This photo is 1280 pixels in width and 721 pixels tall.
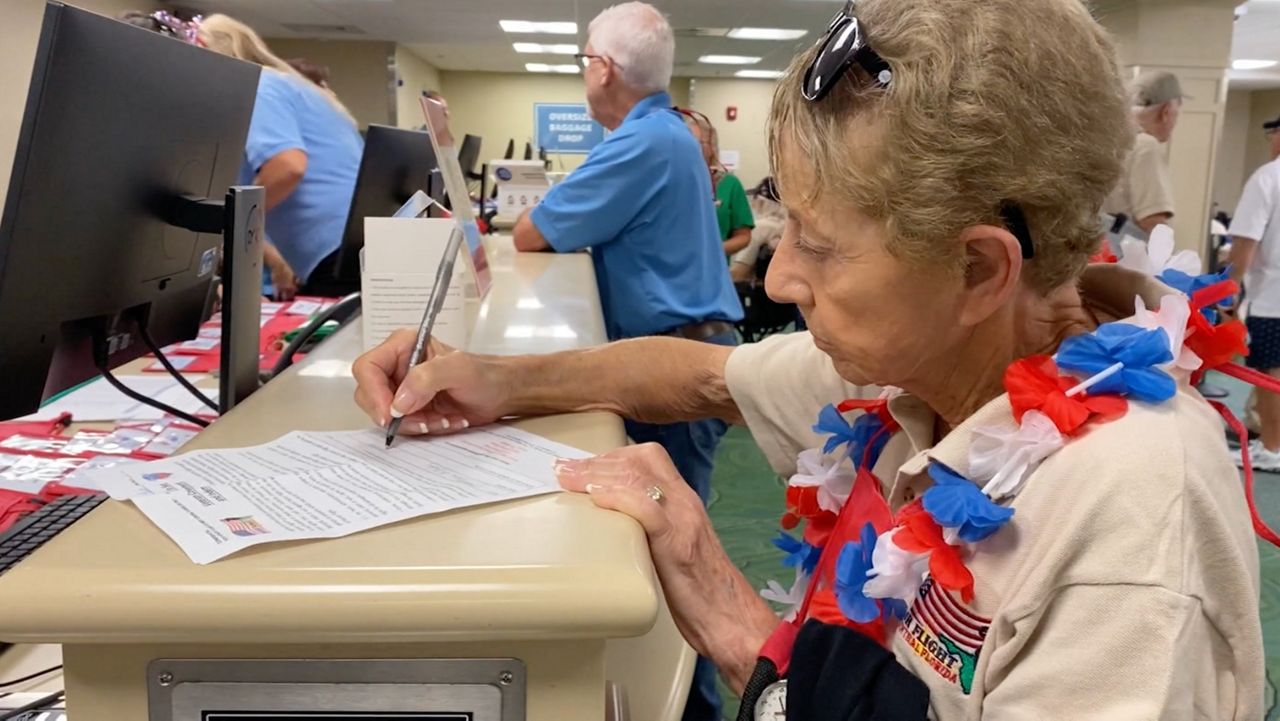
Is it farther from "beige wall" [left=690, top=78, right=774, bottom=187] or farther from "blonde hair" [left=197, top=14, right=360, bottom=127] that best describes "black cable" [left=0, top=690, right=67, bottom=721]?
"beige wall" [left=690, top=78, right=774, bottom=187]

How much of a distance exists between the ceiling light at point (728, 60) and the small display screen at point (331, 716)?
39.8 ft

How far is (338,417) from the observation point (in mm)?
988

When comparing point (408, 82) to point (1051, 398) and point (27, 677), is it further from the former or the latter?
point (1051, 398)

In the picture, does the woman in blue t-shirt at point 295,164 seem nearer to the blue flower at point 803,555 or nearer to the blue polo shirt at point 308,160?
the blue polo shirt at point 308,160

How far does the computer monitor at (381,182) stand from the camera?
2146 mm

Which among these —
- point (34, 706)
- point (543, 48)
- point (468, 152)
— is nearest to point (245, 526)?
point (34, 706)

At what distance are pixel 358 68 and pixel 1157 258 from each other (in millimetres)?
12206

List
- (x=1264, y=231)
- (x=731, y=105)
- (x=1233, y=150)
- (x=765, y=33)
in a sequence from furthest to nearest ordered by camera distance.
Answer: (x=1233, y=150) → (x=731, y=105) → (x=765, y=33) → (x=1264, y=231)

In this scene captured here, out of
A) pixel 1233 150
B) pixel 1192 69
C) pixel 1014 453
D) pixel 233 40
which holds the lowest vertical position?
pixel 1014 453

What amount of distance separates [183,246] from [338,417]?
0.43 metres

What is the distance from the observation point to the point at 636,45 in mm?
2439

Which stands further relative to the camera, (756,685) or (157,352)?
(157,352)

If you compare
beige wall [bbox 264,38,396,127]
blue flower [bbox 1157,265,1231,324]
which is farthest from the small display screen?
beige wall [bbox 264,38,396,127]

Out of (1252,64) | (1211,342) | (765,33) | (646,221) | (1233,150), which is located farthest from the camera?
(1233,150)
